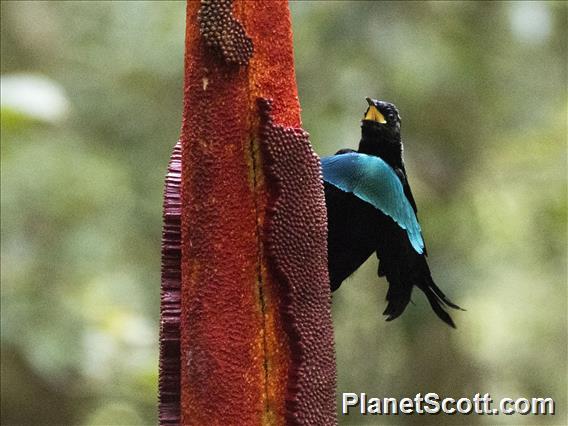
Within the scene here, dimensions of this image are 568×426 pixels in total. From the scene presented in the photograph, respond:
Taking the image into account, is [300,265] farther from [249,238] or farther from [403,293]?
→ [403,293]

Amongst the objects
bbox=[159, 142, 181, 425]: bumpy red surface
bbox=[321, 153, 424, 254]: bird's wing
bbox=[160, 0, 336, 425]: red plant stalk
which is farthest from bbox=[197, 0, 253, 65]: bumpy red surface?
bbox=[321, 153, 424, 254]: bird's wing

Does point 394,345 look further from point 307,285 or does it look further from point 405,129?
point 307,285

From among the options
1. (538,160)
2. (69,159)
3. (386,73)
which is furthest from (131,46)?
(538,160)

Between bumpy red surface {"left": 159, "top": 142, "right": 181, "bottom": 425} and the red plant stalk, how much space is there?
3.4 inches

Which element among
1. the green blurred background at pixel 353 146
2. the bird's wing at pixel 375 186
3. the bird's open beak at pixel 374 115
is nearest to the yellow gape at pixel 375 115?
the bird's open beak at pixel 374 115

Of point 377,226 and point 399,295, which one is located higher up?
point 377,226

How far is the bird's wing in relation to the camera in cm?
163

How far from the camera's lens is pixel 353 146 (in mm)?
3463

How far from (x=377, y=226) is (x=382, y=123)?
214 mm

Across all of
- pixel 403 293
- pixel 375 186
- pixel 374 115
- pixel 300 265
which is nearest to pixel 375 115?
pixel 374 115

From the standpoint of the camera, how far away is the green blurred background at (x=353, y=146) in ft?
11.7

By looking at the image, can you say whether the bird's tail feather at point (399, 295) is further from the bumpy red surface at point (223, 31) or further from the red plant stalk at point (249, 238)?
the bumpy red surface at point (223, 31)

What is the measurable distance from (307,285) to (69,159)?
7.99 ft

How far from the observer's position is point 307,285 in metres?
1.28
